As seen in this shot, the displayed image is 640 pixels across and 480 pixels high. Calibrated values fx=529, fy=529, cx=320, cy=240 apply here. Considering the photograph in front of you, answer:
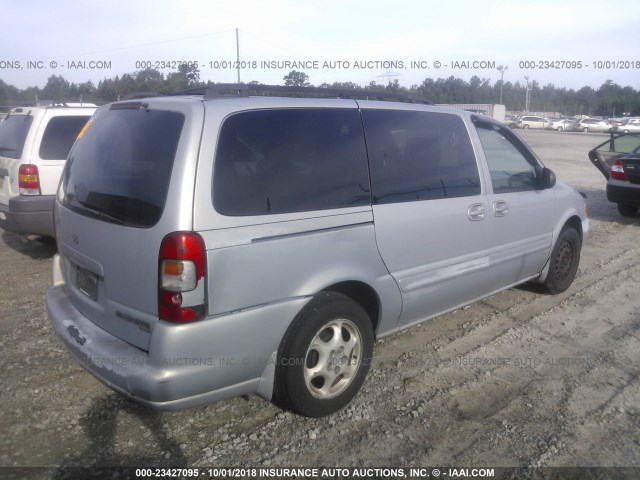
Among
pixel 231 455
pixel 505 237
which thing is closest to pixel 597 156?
pixel 505 237

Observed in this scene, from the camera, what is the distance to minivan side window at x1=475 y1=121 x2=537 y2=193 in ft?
13.8

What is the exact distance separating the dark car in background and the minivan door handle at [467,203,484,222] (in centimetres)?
610

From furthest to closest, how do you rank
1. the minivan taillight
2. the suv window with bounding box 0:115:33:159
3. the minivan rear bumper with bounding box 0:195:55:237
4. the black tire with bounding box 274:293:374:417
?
the suv window with bounding box 0:115:33:159 < the minivan rear bumper with bounding box 0:195:55:237 < the black tire with bounding box 274:293:374:417 < the minivan taillight

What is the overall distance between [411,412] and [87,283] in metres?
2.04

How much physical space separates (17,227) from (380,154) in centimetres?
454

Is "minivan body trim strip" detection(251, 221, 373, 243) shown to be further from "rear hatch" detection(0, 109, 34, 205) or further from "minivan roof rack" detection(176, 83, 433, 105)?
"rear hatch" detection(0, 109, 34, 205)

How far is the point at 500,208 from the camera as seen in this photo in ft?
13.7

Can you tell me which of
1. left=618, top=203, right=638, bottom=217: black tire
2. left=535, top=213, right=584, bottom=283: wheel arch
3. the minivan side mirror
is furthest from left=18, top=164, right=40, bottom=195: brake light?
left=618, top=203, right=638, bottom=217: black tire

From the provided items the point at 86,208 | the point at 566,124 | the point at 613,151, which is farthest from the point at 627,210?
the point at 566,124

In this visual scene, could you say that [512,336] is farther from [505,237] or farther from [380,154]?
[380,154]

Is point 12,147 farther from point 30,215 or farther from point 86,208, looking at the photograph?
point 86,208

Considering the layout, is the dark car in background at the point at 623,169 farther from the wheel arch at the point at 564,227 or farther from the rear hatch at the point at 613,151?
the wheel arch at the point at 564,227

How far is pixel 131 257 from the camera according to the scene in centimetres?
261

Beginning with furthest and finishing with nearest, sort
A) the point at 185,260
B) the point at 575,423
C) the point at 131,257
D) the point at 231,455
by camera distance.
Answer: the point at 575,423 < the point at 231,455 < the point at 131,257 < the point at 185,260
